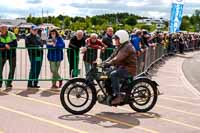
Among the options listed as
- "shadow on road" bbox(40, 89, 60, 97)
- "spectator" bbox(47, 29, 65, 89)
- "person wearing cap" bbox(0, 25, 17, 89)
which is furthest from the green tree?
"shadow on road" bbox(40, 89, 60, 97)

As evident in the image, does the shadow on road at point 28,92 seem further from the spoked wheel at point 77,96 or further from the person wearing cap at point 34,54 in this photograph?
the spoked wheel at point 77,96

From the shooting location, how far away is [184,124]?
30.4 ft

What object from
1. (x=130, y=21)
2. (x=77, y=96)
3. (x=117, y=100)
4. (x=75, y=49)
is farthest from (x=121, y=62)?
(x=130, y=21)

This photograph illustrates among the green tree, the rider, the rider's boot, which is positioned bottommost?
the rider's boot

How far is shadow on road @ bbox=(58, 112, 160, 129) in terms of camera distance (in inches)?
355

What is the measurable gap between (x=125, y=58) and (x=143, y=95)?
2.94ft

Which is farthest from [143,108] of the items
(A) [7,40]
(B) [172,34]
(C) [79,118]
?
(B) [172,34]

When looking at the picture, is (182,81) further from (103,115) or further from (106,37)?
(103,115)

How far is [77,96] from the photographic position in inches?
388

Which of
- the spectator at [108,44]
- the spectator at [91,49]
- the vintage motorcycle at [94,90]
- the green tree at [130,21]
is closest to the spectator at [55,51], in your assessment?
the spectator at [91,49]

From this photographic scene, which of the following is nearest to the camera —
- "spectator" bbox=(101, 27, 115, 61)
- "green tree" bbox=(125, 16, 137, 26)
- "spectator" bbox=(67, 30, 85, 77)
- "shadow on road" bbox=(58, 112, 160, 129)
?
"shadow on road" bbox=(58, 112, 160, 129)

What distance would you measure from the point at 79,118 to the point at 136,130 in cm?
139

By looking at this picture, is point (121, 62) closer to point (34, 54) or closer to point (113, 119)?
point (113, 119)

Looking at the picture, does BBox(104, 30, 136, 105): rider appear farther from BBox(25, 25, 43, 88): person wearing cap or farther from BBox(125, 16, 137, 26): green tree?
BBox(125, 16, 137, 26): green tree
